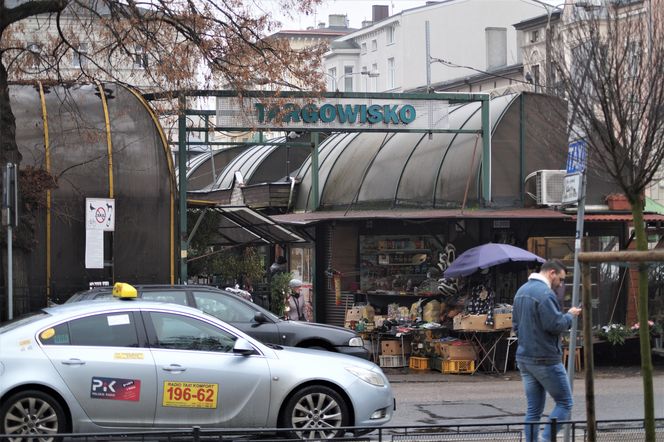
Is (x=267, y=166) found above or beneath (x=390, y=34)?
beneath

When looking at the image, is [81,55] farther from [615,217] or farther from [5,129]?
[615,217]

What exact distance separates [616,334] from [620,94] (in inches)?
336

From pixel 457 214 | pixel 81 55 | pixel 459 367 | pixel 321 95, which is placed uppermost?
pixel 81 55

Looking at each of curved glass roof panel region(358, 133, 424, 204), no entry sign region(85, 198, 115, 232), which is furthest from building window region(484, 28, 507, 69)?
no entry sign region(85, 198, 115, 232)

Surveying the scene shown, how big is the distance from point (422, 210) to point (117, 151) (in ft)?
22.7

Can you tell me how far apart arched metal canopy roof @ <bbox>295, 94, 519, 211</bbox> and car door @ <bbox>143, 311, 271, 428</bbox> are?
39.9 feet

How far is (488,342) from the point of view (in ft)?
62.6

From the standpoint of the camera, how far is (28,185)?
17.4 meters

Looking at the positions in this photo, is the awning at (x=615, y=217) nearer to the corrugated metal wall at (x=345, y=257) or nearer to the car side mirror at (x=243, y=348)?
the corrugated metal wall at (x=345, y=257)

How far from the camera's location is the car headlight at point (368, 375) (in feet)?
35.4

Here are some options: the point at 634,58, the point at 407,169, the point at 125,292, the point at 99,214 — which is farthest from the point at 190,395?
the point at 407,169

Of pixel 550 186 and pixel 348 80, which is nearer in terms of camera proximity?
pixel 550 186

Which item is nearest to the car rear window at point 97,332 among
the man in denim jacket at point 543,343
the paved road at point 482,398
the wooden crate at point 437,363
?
the man in denim jacket at point 543,343

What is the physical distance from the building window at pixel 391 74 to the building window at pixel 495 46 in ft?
32.7
